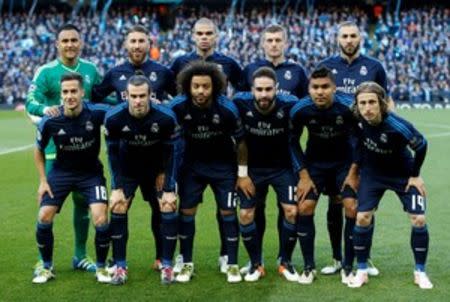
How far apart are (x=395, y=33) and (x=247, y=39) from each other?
7456mm

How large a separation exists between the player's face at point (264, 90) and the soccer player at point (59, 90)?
1936 millimetres

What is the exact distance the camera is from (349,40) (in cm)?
907

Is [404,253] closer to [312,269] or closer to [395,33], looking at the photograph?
[312,269]

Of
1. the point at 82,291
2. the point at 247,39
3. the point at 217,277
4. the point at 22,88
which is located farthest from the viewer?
the point at 247,39

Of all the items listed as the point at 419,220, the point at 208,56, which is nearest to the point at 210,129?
the point at 208,56

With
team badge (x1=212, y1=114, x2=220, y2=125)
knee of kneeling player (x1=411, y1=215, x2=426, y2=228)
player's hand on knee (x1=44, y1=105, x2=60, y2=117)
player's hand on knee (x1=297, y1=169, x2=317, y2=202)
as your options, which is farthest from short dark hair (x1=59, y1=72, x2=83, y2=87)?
knee of kneeling player (x1=411, y1=215, x2=426, y2=228)

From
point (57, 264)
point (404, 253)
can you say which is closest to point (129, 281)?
point (57, 264)

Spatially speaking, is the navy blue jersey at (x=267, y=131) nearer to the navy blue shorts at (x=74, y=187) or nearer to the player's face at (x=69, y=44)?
the navy blue shorts at (x=74, y=187)

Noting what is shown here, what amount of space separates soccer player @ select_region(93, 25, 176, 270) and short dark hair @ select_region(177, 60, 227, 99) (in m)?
0.59

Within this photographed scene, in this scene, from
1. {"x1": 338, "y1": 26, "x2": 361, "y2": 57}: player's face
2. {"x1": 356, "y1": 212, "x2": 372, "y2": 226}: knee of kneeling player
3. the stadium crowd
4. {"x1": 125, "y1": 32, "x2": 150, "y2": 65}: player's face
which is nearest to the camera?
{"x1": 356, "y1": 212, "x2": 372, "y2": 226}: knee of kneeling player

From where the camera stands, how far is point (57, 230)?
440 inches

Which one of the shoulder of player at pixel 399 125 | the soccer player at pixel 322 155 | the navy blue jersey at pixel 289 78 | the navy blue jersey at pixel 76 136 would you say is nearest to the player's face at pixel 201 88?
the soccer player at pixel 322 155

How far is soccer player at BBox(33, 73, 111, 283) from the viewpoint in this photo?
8.33m

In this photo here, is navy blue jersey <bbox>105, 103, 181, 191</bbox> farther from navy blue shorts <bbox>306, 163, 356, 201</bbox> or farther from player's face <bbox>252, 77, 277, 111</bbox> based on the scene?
navy blue shorts <bbox>306, 163, 356, 201</bbox>
